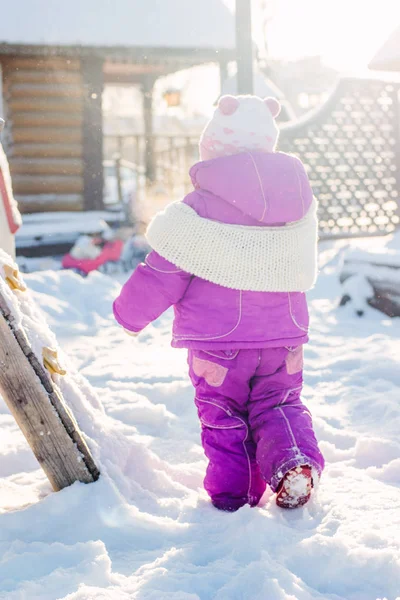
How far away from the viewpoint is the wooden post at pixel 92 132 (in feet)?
30.5

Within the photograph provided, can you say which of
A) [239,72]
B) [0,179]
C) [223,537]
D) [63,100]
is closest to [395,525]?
[223,537]

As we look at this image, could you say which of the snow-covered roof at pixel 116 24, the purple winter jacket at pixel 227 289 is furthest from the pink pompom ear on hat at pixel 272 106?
the snow-covered roof at pixel 116 24

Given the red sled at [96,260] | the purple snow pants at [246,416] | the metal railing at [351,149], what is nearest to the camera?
the purple snow pants at [246,416]

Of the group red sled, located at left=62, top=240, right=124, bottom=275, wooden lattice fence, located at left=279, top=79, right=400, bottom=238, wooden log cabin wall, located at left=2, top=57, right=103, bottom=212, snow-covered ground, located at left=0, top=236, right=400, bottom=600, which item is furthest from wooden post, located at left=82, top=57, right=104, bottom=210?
snow-covered ground, located at left=0, top=236, right=400, bottom=600

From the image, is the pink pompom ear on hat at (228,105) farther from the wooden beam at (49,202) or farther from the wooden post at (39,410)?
the wooden beam at (49,202)

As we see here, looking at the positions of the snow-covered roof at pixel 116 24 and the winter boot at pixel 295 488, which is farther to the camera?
the snow-covered roof at pixel 116 24

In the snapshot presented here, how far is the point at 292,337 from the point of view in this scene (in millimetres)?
2094

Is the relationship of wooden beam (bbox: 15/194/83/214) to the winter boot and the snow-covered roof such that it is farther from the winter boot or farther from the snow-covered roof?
the winter boot

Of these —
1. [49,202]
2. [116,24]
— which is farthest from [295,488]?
[116,24]

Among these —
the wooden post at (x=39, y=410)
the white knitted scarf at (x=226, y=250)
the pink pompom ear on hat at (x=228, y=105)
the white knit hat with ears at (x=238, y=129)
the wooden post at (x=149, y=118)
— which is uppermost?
the pink pompom ear on hat at (x=228, y=105)

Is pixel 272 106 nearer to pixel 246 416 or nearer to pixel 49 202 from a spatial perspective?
pixel 246 416

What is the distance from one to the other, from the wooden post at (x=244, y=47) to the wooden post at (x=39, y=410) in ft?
19.2

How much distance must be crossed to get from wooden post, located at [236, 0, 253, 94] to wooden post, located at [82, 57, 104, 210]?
285 cm

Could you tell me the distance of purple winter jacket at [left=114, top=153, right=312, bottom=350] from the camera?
2018 mm
